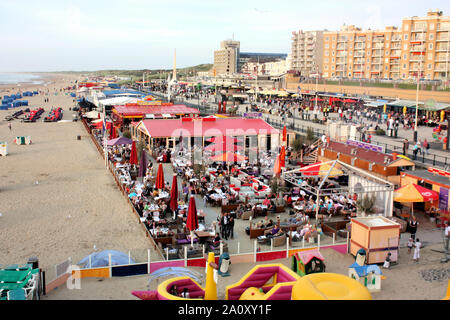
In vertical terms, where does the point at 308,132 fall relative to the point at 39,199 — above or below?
above

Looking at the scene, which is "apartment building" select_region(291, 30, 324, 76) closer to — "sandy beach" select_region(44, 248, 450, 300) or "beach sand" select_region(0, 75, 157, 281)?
"beach sand" select_region(0, 75, 157, 281)

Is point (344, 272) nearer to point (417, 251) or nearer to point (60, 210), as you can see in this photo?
point (417, 251)

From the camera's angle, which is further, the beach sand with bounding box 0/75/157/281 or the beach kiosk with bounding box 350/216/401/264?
the beach sand with bounding box 0/75/157/281

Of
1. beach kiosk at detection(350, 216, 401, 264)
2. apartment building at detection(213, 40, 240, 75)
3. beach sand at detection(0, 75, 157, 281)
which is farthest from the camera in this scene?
apartment building at detection(213, 40, 240, 75)

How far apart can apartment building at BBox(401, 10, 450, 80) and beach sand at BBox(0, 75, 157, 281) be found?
48.2m

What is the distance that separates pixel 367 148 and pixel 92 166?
14.4 meters

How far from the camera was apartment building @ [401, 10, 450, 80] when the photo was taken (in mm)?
57969

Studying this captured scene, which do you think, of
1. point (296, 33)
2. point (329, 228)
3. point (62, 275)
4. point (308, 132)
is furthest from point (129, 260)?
point (296, 33)

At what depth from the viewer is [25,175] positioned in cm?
2189

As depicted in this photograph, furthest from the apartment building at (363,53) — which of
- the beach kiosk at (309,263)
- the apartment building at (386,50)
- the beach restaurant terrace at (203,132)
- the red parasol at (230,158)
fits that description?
the beach kiosk at (309,263)

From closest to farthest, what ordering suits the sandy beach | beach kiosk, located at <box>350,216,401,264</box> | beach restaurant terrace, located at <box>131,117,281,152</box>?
the sandy beach < beach kiosk, located at <box>350,216,401,264</box> < beach restaurant terrace, located at <box>131,117,281,152</box>

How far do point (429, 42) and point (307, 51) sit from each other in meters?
40.8

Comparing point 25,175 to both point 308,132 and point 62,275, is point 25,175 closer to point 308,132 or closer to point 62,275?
point 62,275

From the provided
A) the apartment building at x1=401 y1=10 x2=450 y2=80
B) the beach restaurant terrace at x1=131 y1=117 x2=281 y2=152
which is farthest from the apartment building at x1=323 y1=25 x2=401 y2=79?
the beach restaurant terrace at x1=131 y1=117 x2=281 y2=152
